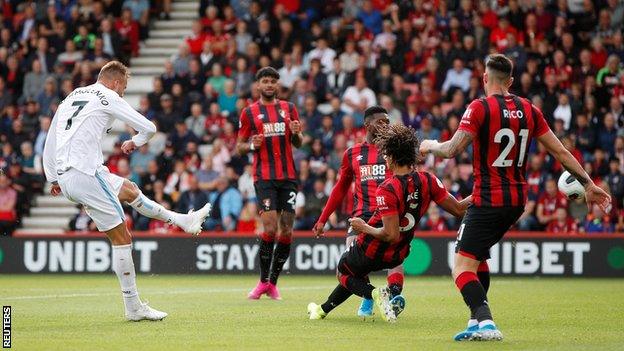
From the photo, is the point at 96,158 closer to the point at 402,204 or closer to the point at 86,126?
the point at 86,126

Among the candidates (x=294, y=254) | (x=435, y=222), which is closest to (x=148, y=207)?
(x=294, y=254)

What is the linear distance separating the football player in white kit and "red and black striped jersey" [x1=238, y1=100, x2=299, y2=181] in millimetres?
3466

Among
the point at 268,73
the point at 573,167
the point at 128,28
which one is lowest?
the point at 573,167

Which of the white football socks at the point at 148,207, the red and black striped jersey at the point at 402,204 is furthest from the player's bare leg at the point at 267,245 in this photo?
the red and black striped jersey at the point at 402,204

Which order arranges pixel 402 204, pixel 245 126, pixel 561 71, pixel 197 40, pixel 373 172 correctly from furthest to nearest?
pixel 197 40
pixel 561 71
pixel 245 126
pixel 373 172
pixel 402 204

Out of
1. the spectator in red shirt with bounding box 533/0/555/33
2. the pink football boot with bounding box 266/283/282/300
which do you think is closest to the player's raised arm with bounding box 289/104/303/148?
the pink football boot with bounding box 266/283/282/300

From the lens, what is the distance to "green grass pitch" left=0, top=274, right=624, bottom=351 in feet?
29.5

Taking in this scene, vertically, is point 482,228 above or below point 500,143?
below

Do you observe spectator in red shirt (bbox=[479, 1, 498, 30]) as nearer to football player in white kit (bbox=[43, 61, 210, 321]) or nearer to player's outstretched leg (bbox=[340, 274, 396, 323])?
player's outstretched leg (bbox=[340, 274, 396, 323])

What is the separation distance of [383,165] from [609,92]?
11346mm

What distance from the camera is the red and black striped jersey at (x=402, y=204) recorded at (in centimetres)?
995

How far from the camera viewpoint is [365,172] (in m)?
11.6

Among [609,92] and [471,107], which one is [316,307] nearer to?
[471,107]

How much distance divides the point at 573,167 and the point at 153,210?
13.5 ft
